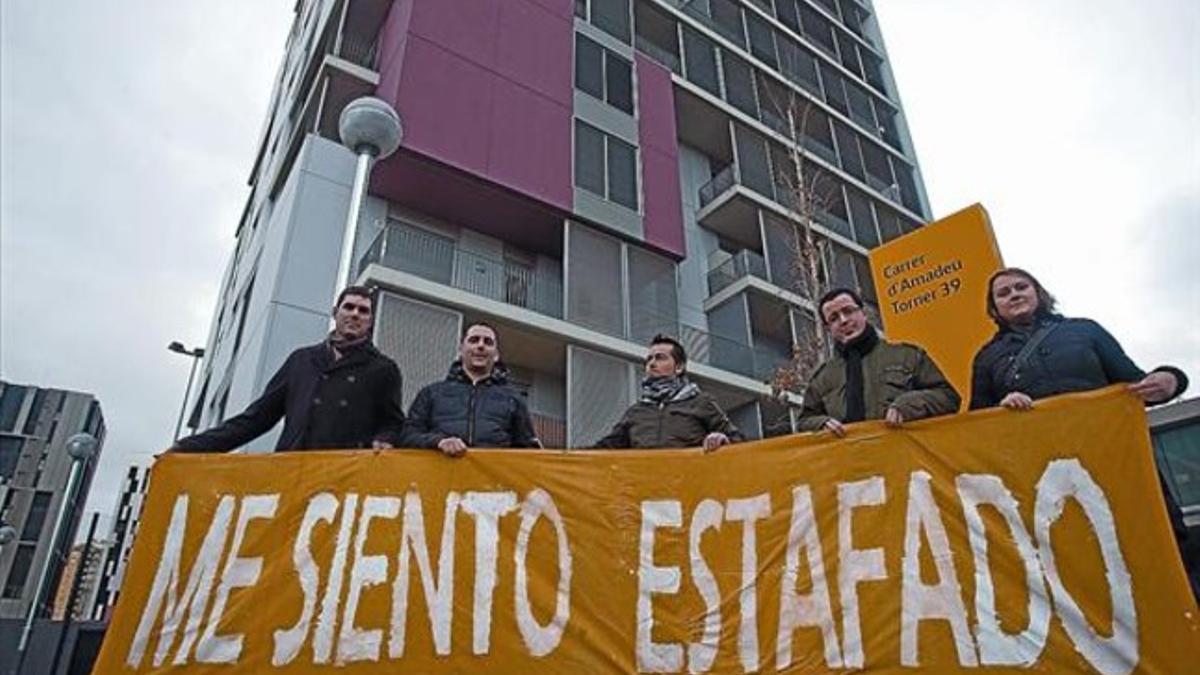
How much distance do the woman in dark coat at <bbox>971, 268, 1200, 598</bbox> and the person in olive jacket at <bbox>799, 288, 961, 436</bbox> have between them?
0.67 feet

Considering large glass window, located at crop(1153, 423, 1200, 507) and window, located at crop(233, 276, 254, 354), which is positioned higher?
window, located at crop(233, 276, 254, 354)

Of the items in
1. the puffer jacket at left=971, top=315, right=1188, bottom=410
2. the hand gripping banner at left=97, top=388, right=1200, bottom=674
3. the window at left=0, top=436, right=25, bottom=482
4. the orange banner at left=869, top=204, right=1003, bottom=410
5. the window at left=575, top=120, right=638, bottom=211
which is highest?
the window at left=0, top=436, right=25, bottom=482

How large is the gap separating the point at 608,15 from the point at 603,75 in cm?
237

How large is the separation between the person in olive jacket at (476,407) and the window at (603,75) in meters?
13.2

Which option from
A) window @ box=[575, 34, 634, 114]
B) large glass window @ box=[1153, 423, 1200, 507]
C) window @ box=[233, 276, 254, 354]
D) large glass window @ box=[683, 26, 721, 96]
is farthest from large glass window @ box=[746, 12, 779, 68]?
window @ box=[233, 276, 254, 354]

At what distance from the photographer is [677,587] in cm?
286

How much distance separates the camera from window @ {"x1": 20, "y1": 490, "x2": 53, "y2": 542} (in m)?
52.4

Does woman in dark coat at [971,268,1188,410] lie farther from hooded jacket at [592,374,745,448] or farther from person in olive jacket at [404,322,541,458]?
person in olive jacket at [404,322,541,458]

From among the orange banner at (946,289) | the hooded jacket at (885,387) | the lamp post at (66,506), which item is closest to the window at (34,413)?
the lamp post at (66,506)

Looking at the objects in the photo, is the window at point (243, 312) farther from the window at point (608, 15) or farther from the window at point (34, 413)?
the window at point (34, 413)

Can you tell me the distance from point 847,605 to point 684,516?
2.25ft

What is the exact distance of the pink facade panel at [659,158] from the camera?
1584cm

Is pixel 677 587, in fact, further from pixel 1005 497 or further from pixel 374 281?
pixel 374 281

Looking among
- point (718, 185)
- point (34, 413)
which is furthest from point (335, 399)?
point (34, 413)
